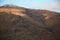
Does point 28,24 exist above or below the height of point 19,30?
above


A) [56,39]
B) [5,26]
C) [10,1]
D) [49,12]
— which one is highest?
[10,1]

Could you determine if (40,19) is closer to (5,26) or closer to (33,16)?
(33,16)

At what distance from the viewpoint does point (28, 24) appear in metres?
4.71

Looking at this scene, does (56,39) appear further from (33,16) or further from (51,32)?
(33,16)

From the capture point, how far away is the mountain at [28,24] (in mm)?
4594

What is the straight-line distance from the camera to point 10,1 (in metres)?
4.94

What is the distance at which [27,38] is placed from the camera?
4555 millimetres

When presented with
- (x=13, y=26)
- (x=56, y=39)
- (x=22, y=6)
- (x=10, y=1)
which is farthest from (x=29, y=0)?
(x=56, y=39)

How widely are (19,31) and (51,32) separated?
36.8 inches

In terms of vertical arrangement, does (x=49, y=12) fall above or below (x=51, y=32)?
above

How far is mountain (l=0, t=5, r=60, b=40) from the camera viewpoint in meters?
4.59

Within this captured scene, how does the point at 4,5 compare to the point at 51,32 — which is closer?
the point at 51,32

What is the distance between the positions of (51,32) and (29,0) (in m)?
1.20

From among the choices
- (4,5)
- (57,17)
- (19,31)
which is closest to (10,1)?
(4,5)
